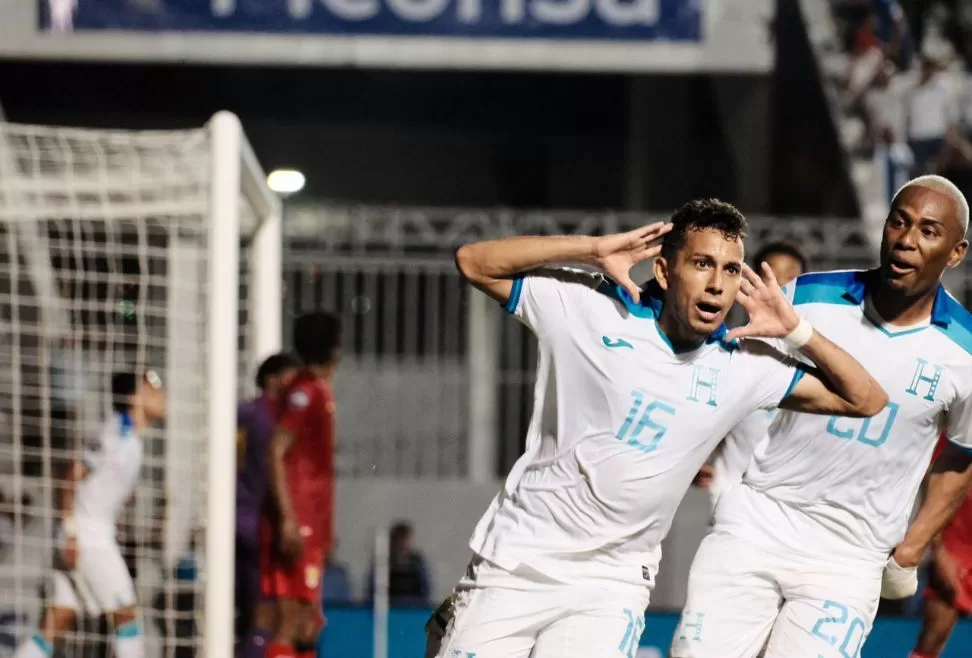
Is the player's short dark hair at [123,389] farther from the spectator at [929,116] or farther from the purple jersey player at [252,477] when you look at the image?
the spectator at [929,116]

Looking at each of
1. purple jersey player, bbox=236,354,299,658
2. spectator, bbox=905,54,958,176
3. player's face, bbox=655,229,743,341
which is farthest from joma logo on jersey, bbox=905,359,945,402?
spectator, bbox=905,54,958,176

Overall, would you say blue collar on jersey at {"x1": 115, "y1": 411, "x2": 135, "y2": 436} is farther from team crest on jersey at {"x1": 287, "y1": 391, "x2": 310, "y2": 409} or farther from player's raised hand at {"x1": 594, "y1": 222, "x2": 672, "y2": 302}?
player's raised hand at {"x1": 594, "y1": 222, "x2": 672, "y2": 302}

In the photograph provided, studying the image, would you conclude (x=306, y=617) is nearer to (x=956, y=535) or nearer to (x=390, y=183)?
(x=956, y=535)

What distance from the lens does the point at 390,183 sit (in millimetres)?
17141

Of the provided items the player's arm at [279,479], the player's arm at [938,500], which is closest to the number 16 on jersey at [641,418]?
the player's arm at [938,500]

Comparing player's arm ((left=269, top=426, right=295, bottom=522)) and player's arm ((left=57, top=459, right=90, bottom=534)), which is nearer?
player's arm ((left=57, top=459, right=90, bottom=534))

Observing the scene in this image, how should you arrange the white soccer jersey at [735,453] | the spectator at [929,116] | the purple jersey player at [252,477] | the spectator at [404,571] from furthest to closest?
1. the spectator at [929,116]
2. the spectator at [404,571]
3. the purple jersey player at [252,477]
4. the white soccer jersey at [735,453]

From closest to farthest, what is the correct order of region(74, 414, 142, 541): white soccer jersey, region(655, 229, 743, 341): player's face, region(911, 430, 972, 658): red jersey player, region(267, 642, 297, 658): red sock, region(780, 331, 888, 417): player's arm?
region(655, 229, 743, 341): player's face, region(780, 331, 888, 417): player's arm, region(911, 430, 972, 658): red jersey player, region(74, 414, 142, 541): white soccer jersey, region(267, 642, 297, 658): red sock

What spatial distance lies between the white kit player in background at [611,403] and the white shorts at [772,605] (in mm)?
535

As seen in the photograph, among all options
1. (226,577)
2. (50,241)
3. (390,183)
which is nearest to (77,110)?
(390,183)

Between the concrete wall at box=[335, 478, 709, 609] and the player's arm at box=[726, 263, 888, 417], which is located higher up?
the player's arm at box=[726, 263, 888, 417]

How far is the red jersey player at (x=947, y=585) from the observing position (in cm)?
718

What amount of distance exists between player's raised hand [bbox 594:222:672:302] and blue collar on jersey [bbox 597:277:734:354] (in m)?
0.06

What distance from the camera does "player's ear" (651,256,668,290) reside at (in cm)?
417
